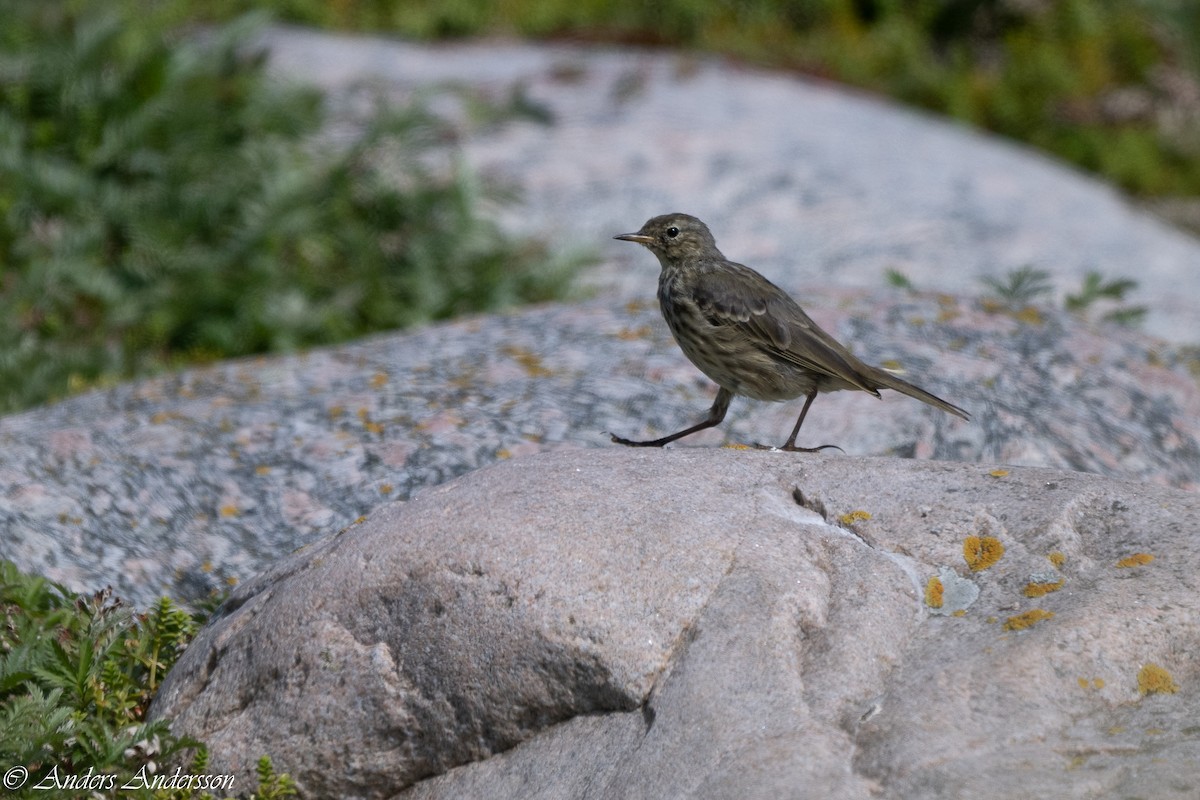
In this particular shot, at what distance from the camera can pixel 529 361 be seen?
749 cm

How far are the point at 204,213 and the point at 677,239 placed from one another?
5794 millimetres

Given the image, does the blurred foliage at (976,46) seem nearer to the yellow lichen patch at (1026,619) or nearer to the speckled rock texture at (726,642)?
the speckled rock texture at (726,642)

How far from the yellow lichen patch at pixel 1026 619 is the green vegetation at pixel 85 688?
2324mm

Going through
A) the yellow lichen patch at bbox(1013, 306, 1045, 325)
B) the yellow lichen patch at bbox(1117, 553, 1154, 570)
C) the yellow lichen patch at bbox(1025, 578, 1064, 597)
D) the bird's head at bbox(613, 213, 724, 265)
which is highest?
the bird's head at bbox(613, 213, 724, 265)

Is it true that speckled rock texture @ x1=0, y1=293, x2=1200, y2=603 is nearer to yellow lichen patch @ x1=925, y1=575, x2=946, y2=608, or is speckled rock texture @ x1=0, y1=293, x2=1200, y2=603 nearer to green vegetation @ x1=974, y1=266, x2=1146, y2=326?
green vegetation @ x1=974, y1=266, x2=1146, y2=326

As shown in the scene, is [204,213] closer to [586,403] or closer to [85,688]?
[586,403]

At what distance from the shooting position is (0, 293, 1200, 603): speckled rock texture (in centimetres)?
605

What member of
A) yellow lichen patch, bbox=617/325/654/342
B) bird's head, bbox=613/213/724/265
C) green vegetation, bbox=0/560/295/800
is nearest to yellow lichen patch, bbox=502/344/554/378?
yellow lichen patch, bbox=617/325/654/342

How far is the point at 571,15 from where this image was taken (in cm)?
1611

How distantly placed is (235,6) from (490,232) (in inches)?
199

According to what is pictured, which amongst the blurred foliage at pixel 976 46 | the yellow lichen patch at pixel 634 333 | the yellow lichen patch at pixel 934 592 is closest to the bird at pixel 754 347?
the yellow lichen patch at pixel 634 333

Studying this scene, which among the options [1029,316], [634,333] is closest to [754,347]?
[634,333]

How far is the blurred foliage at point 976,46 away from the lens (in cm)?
1528

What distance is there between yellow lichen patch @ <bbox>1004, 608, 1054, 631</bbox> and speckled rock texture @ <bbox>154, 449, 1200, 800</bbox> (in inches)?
0.4
